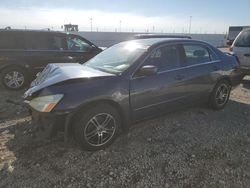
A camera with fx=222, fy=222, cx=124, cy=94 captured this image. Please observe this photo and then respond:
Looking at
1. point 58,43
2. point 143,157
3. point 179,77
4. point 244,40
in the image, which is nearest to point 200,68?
point 179,77

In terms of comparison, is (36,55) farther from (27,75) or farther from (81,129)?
(81,129)

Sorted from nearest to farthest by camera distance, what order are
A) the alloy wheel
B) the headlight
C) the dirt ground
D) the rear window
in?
the dirt ground
the headlight
the alloy wheel
the rear window

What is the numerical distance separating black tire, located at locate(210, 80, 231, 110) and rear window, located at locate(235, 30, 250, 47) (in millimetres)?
2926

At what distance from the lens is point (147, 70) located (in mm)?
3355

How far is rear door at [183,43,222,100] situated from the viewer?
420 cm

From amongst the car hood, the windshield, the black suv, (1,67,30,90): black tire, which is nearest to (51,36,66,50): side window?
the black suv

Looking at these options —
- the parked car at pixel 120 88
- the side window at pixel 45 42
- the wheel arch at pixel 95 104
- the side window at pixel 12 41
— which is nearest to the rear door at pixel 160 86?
the parked car at pixel 120 88

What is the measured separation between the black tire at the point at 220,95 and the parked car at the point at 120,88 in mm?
125

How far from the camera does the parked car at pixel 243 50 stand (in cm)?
699

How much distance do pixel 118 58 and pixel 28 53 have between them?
148 inches

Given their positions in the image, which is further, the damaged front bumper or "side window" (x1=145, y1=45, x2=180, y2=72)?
"side window" (x1=145, y1=45, x2=180, y2=72)

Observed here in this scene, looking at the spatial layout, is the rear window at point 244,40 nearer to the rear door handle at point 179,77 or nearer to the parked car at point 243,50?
the parked car at point 243,50

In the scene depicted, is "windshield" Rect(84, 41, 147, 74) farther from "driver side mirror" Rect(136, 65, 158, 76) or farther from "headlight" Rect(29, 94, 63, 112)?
"headlight" Rect(29, 94, 63, 112)

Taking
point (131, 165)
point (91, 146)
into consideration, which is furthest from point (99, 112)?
point (131, 165)
